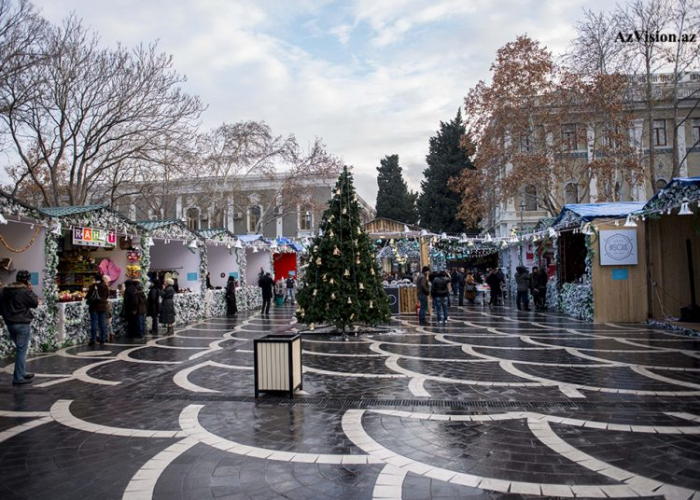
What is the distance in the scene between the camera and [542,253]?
20406 mm

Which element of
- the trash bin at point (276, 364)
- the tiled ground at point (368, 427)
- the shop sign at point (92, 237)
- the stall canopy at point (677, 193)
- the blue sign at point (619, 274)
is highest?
the stall canopy at point (677, 193)

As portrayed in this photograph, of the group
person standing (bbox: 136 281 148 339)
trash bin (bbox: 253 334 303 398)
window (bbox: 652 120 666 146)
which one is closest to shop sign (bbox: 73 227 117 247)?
person standing (bbox: 136 281 148 339)

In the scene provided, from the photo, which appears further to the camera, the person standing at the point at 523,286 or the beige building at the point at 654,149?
the beige building at the point at 654,149

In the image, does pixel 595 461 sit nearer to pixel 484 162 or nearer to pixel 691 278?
pixel 691 278

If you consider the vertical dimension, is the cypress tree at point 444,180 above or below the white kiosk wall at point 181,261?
above

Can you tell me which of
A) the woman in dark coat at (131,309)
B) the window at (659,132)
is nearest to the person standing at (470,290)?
the woman in dark coat at (131,309)

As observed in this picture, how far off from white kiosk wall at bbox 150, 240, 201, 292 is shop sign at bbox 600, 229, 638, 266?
13.3 m

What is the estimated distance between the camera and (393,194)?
58.9 meters

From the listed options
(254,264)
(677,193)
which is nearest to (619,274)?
(677,193)

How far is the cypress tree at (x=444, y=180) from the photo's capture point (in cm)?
4556

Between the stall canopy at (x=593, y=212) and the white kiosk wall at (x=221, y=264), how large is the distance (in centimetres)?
1314

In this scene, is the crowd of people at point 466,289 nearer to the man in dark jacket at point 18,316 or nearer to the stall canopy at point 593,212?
the stall canopy at point 593,212

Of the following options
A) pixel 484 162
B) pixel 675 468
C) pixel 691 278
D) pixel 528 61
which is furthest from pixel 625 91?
pixel 675 468

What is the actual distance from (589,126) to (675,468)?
23.5 metres
